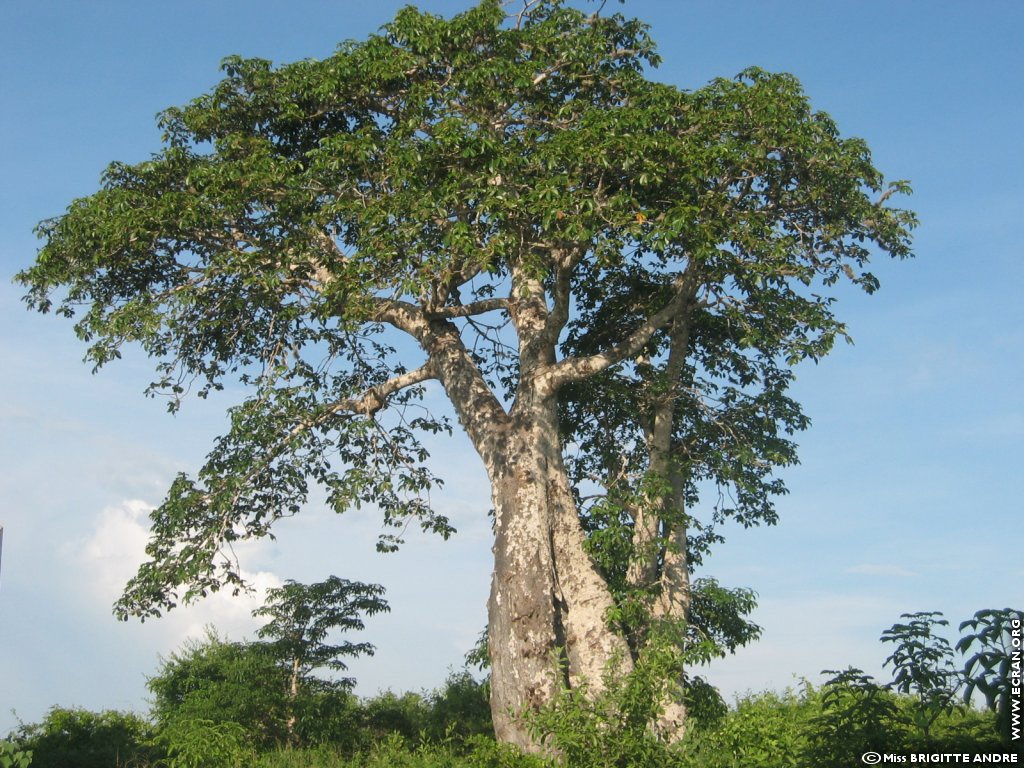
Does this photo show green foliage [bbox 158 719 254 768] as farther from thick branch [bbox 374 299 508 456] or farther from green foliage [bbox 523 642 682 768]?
thick branch [bbox 374 299 508 456]

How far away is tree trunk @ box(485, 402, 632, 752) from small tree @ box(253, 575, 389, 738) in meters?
6.16

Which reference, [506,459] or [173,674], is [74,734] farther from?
[506,459]

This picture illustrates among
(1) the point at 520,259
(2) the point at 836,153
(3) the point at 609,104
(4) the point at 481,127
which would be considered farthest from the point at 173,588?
(2) the point at 836,153

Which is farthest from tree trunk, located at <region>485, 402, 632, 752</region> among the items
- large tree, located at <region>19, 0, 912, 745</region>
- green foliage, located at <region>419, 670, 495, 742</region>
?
green foliage, located at <region>419, 670, 495, 742</region>

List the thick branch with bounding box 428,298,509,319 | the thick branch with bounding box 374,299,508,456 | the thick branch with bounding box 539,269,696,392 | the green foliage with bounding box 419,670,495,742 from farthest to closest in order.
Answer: the green foliage with bounding box 419,670,495,742 → the thick branch with bounding box 428,298,509,319 → the thick branch with bounding box 374,299,508,456 → the thick branch with bounding box 539,269,696,392

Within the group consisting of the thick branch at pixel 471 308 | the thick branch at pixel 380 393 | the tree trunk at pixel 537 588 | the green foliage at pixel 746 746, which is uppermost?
the thick branch at pixel 471 308

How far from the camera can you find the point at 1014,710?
730 cm

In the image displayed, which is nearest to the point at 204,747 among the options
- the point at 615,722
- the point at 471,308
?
the point at 615,722

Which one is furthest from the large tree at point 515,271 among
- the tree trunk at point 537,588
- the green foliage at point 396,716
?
the green foliage at point 396,716

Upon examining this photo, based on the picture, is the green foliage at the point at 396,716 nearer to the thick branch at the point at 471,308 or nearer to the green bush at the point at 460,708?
the green bush at the point at 460,708

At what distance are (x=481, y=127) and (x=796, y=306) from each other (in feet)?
16.3

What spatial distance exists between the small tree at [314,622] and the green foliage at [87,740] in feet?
9.24

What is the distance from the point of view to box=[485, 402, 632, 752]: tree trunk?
13.5m

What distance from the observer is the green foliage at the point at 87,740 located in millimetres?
15961
